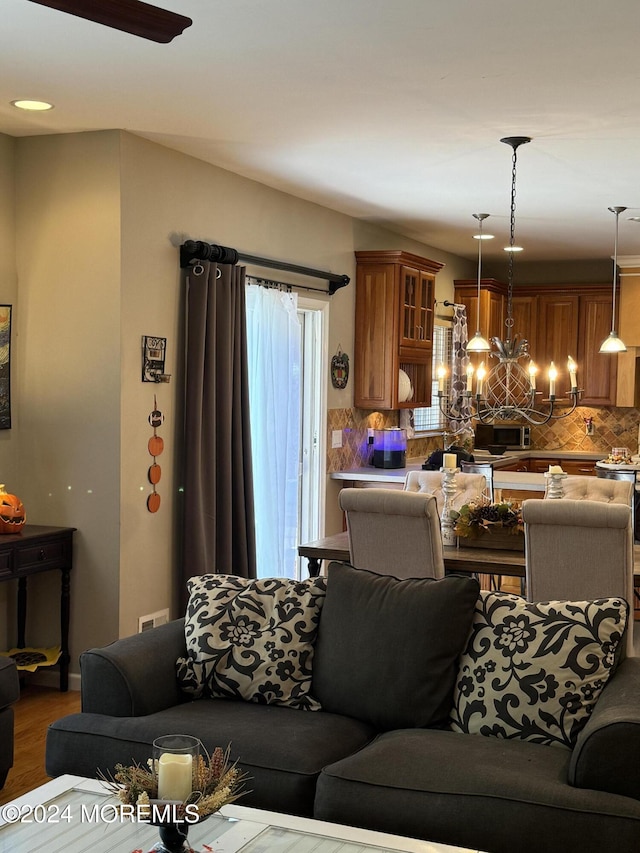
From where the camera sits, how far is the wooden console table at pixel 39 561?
15.5 feet

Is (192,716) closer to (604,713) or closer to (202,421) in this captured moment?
(604,713)

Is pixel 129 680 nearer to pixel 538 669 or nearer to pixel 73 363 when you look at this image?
pixel 538 669

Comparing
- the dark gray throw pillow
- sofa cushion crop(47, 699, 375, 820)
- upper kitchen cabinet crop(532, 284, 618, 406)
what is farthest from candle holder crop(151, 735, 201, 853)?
upper kitchen cabinet crop(532, 284, 618, 406)

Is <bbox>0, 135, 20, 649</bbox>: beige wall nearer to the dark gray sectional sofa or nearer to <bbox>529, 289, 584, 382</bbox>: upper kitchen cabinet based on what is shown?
the dark gray sectional sofa

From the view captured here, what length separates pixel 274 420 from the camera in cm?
639

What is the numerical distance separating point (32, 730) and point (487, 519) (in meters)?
2.32

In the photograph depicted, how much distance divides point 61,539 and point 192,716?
2.15 meters

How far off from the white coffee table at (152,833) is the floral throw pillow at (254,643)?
0.92 meters

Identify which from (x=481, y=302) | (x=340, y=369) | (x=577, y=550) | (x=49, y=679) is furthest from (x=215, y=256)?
(x=481, y=302)

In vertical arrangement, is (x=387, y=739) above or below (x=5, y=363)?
below

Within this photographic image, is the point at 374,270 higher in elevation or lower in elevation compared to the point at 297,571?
higher

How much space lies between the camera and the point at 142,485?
518 centimetres

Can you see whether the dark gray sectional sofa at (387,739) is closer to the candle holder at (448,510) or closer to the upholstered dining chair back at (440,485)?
the candle holder at (448,510)

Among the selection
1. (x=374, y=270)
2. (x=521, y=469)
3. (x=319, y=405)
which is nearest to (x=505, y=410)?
(x=319, y=405)
